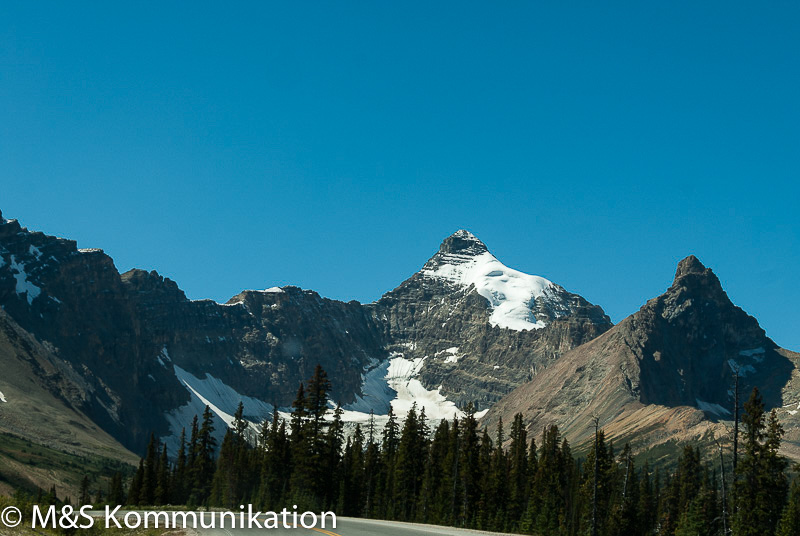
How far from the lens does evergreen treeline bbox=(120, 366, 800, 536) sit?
71.4 m

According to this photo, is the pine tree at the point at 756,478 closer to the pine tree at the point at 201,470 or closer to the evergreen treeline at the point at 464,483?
the evergreen treeline at the point at 464,483

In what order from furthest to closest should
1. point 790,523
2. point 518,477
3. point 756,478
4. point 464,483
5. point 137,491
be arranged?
point 137,491, point 518,477, point 464,483, point 756,478, point 790,523

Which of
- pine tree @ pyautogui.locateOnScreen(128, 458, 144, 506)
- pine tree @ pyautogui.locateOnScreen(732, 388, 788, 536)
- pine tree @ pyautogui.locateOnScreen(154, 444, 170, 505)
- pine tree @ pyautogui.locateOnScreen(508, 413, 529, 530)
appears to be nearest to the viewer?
pine tree @ pyautogui.locateOnScreen(732, 388, 788, 536)

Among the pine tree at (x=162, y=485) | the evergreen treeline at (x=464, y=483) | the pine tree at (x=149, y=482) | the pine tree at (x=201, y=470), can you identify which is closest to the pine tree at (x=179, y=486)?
the evergreen treeline at (x=464, y=483)

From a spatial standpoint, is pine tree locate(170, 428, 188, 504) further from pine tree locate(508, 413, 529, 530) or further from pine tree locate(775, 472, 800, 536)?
pine tree locate(775, 472, 800, 536)

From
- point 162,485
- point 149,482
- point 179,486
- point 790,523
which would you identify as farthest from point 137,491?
point 790,523

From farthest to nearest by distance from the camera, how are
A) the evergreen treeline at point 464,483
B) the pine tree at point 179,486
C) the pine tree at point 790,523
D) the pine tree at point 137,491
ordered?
the pine tree at point 137,491, the pine tree at point 179,486, the evergreen treeline at point 464,483, the pine tree at point 790,523

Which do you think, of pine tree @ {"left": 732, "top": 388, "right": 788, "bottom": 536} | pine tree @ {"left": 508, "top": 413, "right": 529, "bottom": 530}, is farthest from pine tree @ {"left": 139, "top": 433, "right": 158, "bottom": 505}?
pine tree @ {"left": 732, "top": 388, "right": 788, "bottom": 536}

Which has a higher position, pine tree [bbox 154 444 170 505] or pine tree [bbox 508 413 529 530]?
pine tree [bbox 508 413 529 530]

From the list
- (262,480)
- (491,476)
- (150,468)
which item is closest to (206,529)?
(262,480)

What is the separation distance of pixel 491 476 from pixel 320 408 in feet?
85.6

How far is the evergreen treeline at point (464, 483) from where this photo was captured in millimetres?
71375

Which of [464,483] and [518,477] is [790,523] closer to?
[464,483]

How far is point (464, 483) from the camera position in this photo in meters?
89.1
